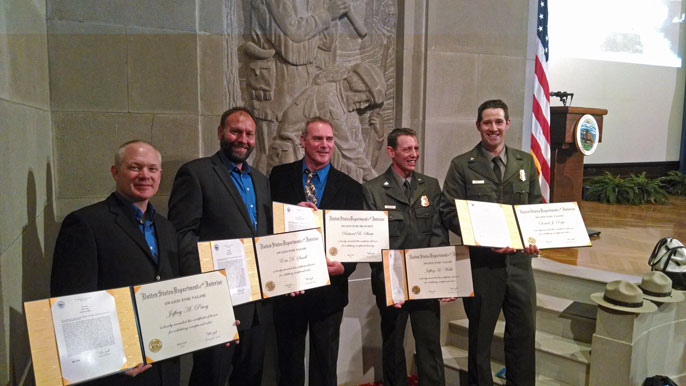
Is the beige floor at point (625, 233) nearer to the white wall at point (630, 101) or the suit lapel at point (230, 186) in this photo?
the white wall at point (630, 101)

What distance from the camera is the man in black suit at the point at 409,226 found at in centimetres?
310

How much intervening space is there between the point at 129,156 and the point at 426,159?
274 centimetres

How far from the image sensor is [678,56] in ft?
39.0

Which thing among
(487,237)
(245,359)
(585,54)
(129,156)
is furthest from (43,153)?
(585,54)

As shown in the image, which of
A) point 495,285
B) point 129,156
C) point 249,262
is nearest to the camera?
point 129,156

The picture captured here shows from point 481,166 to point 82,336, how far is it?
236 centimetres

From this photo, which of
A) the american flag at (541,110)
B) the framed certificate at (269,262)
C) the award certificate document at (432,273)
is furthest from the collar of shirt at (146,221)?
the american flag at (541,110)

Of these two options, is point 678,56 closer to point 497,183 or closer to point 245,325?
point 497,183

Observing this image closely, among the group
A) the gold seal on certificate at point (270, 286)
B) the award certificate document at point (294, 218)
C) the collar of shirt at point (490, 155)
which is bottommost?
the gold seal on certificate at point (270, 286)

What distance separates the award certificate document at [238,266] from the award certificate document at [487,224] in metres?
1.18

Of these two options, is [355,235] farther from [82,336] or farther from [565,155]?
[565,155]

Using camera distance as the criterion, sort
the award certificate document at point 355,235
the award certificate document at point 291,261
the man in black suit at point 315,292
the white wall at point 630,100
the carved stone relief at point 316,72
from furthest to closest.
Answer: the white wall at point 630,100 < the carved stone relief at point 316,72 < the man in black suit at point 315,292 < the award certificate document at point 355,235 < the award certificate document at point 291,261

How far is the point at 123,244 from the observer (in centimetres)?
211

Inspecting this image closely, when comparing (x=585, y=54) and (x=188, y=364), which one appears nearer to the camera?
(x=188, y=364)
